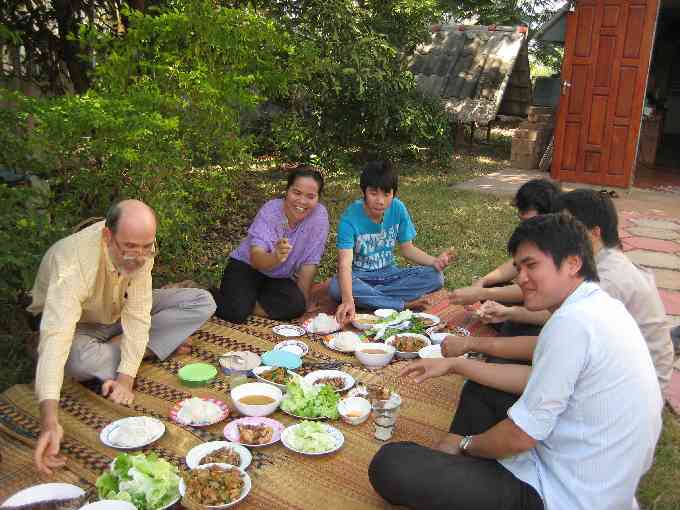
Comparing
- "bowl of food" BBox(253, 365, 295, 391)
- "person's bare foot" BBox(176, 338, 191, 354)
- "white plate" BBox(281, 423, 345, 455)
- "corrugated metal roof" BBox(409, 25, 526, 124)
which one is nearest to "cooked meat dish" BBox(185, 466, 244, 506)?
"white plate" BBox(281, 423, 345, 455)

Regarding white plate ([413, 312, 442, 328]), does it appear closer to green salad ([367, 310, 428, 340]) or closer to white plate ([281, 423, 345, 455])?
green salad ([367, 310, 428, 340])

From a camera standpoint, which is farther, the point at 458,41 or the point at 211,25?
the point at 458,41

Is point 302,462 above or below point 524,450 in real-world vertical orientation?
below

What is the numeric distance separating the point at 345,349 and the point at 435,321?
78cm

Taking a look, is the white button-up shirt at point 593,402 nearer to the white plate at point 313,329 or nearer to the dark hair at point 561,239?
the dark hair at point 561,239

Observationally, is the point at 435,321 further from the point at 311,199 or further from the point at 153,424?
the point at 153,424

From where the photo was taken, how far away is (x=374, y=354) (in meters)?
3.52

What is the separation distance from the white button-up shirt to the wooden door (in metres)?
7.85

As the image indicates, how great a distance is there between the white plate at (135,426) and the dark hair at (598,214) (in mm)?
2222

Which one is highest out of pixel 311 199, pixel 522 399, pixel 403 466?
pixel 311 199

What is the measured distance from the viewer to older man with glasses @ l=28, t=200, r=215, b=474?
2633 mm

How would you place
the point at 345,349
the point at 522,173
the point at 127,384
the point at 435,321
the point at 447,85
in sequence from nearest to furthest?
the point at 127,384 → the point at 345,349 → the point at 435,321 → the point at 522,173 → the point at 447,85

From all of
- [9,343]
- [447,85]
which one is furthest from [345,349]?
[447,85]

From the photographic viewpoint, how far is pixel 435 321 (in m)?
4.15
